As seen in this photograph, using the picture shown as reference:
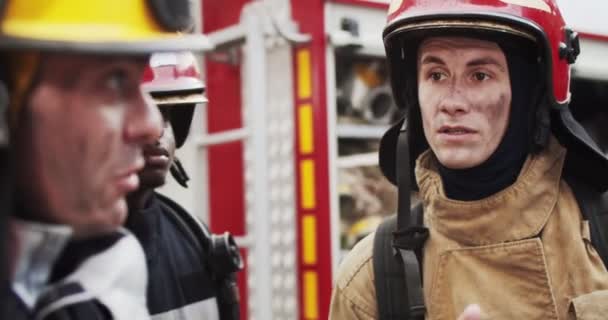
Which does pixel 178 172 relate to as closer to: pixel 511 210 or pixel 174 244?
pixel 174 244

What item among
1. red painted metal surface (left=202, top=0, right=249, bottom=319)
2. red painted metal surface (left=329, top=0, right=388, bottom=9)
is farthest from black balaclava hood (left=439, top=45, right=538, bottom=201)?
red painted metal surface (left=202, top=0, right=249, bottom=319)

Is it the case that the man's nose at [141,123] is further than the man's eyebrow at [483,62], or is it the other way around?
the man's eyebrow at [483,62]

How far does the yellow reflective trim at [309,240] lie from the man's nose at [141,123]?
2.62 metres

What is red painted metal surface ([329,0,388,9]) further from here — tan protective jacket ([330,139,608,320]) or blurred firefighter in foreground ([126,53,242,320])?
tan protective jacket ([330,139,608,320])

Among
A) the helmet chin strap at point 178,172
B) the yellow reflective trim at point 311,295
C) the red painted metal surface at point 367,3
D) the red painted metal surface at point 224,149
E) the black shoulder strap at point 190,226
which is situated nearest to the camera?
the black shoulder strap at point 190,226

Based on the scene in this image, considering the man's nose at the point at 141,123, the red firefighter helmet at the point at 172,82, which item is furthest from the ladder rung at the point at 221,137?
the man's nose at the point at 141,123

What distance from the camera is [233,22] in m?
4.02

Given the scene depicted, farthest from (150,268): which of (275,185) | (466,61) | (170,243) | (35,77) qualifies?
(275,185)

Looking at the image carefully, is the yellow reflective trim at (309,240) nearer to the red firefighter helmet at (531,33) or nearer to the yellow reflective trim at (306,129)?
the yellow reflective trim at (306,129)

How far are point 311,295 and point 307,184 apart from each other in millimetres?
497

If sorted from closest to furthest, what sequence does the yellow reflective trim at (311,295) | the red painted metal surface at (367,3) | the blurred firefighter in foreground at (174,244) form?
→ the blurred firefighter in foreground at (174,244)
the yellow reflective trim at (311,295)
the red painted metal surface at (367,3)

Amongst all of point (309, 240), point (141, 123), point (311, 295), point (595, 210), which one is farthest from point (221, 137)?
point (141, 123)

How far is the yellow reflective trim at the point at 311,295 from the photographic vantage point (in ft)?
11.9

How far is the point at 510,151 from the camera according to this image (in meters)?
1.96
